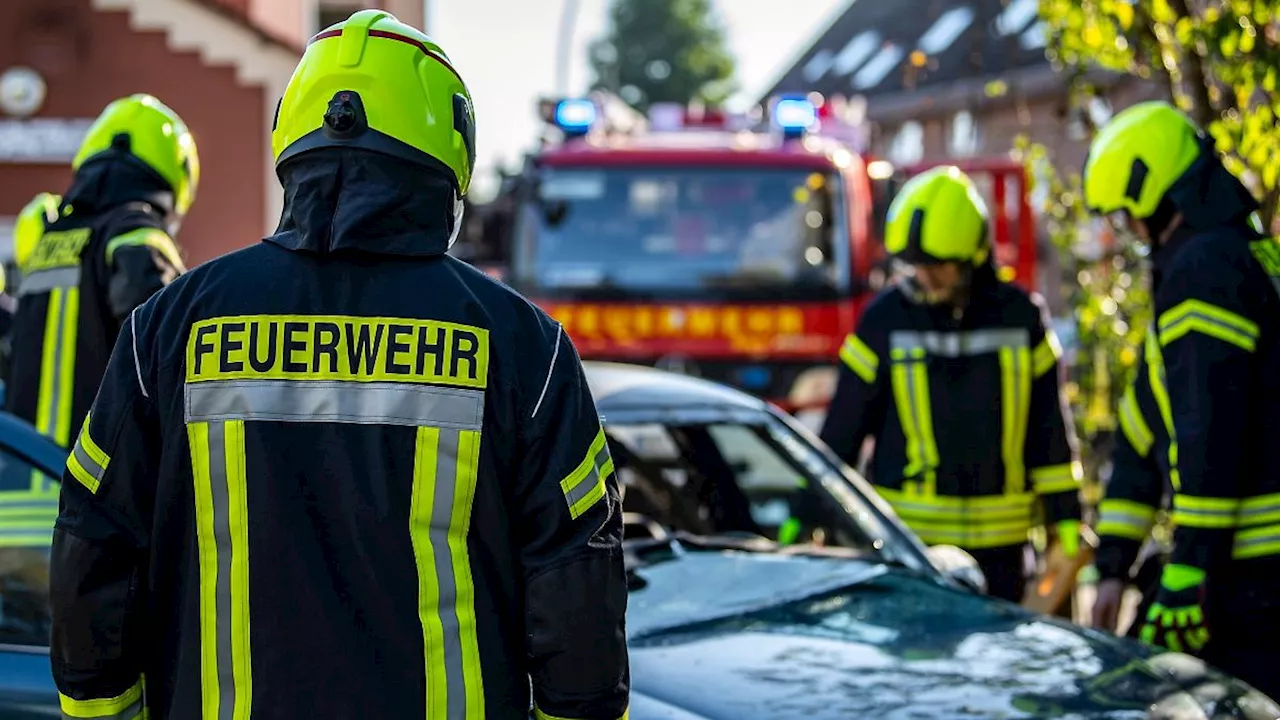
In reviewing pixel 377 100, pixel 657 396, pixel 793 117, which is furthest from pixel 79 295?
pixel 793 117

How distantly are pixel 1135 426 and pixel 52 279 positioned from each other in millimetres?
2824

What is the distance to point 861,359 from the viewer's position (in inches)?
204

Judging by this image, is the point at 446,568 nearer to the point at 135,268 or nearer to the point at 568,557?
the point at 568,557

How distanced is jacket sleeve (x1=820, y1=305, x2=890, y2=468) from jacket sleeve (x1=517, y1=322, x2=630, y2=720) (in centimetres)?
302

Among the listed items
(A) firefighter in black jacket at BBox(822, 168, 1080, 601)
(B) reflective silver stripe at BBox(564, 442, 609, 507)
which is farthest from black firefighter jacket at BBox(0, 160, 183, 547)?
(B) reflective silver stripe at BBox(564, 442, 609, 507)

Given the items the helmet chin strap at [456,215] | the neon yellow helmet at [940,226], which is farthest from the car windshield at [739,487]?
the helmet chin strap at [456,215]

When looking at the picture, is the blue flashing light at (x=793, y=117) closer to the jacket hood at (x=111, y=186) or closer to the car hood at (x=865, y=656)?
the jacket hood at (x=111, y=186)

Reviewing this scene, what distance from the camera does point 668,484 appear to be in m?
4.96

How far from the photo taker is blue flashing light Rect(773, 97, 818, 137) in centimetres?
987

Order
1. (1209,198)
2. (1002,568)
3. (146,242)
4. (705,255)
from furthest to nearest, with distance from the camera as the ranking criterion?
1. (705,255)
2. (1002,568)
3. (146,242)
4. (1209,198)

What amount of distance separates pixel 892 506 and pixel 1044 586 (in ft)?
2.69

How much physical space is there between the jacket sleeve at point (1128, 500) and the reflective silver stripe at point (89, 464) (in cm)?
295

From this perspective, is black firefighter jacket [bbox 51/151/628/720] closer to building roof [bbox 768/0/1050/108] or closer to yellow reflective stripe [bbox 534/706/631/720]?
yellow reflective stripe [bbox 534/706/631/720]

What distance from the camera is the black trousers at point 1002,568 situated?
5125mm
